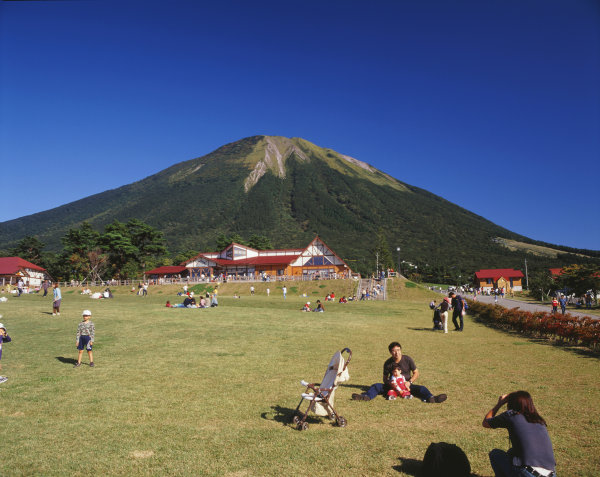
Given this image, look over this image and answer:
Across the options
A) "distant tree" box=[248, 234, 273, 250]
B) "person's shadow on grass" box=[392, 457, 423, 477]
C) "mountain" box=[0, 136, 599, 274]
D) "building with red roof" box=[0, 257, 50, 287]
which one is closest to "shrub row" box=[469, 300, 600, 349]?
"person's shadow on grass" box=[392, 457, 423, 477]

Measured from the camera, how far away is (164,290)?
51.5 metres

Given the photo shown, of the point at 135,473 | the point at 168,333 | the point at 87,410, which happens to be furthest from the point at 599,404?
the point at 168,333

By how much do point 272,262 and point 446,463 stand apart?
209ft

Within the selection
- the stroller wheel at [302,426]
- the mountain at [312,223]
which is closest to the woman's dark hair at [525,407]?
the stroller wheel at [302,426]

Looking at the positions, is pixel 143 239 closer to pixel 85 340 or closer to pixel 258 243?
pixel 258 243

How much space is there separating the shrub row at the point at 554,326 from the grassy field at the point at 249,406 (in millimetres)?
948

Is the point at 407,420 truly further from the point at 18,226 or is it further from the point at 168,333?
the point at 18,226

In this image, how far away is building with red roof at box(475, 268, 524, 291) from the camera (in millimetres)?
87250

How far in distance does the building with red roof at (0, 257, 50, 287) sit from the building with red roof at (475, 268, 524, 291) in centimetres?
9124

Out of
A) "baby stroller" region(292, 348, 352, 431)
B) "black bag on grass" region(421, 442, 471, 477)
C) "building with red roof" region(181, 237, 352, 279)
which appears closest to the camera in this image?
"black bag on grass" region(421, 442, 471, 477)

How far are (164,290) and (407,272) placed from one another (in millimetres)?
71168

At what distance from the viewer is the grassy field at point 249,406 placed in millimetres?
5141

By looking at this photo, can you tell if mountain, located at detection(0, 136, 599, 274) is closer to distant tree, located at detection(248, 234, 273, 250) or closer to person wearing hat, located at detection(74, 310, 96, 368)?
distant tree, located at detection(248, 234, 273, 250)

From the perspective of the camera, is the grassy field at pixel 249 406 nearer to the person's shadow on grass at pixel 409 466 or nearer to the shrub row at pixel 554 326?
the person's shadow on grass at pixel 409 466
